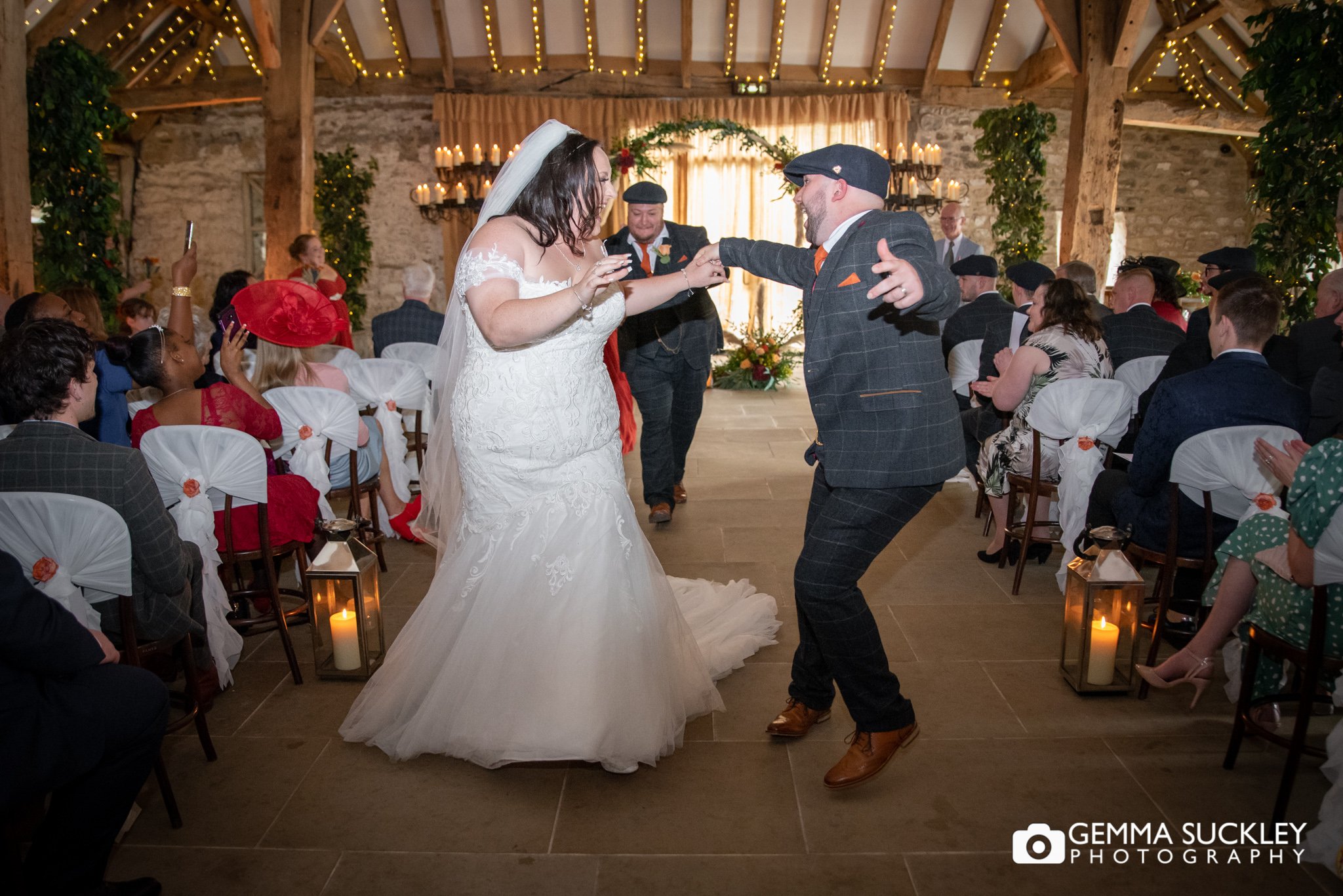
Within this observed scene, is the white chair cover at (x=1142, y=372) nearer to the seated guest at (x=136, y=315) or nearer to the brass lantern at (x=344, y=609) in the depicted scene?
the brass lantern at (x=344, y=609)

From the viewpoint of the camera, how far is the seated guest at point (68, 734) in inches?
69.3

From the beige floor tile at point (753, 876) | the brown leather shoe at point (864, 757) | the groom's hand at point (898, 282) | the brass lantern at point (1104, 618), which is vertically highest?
the groom's hand at point (898, 282)

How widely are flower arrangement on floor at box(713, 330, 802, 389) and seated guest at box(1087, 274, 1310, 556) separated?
6.90 meters

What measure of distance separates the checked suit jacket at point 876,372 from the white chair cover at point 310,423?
7.82ft

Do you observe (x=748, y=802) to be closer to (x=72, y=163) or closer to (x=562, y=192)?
(x=562, y=192)

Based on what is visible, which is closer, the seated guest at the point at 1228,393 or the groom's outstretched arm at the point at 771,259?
the groom's outstretched arm at the point at 771,259

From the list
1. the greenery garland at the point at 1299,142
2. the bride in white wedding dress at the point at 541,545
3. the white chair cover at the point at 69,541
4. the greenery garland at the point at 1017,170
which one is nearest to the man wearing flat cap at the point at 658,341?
the bride in white wedding dress at the point at 541,545

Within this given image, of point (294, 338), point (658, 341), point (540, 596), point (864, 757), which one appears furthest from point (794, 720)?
point (658, 341)

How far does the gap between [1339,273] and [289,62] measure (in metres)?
7.42

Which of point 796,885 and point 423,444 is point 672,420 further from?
point 796,885

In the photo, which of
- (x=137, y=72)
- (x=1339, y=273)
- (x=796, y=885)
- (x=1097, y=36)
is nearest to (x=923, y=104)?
(x=1097, y=36)

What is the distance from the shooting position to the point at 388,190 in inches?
479

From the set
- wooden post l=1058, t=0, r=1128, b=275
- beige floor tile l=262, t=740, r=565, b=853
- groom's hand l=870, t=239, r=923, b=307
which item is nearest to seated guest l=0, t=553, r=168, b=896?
beige floor tile l=262, t=740, r=565, b=853

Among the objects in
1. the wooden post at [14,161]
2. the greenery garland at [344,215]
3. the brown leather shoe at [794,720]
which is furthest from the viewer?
the greenery garland at [344,215]
